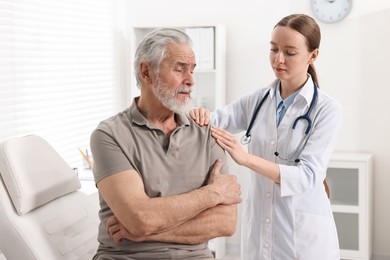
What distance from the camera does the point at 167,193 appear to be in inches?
78.5

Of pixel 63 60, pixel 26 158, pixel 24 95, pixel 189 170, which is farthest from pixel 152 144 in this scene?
pixel 63 60

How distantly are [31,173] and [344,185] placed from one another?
2420mm

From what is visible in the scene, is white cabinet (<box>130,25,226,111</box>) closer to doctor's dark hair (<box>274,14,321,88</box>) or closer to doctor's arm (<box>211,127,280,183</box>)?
doctor's dark hair (<box>274,14,321,88</box>)

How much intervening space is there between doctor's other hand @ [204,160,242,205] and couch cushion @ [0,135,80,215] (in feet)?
1.94

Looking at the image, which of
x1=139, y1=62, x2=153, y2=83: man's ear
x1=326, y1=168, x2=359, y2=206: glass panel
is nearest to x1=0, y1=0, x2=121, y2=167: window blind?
x1=139, y1=62, x2=153, y2=83: man's ear

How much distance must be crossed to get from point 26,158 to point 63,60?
1.68m

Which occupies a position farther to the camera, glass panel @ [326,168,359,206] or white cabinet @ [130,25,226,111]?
white cabinet @ [130,25,226,111]

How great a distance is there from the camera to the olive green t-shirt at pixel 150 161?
1960 millimetres

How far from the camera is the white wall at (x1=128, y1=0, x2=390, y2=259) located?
4.06 metres

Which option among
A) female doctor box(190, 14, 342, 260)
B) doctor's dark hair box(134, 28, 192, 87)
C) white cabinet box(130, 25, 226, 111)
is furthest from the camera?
white cabinet box(130, 25, 226, 111)

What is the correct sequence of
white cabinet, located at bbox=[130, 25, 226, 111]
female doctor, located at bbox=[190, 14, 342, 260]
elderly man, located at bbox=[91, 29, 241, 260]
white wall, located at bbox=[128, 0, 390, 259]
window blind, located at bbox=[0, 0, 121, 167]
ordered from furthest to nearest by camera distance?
white cabinet, located at bbox=[130, 25, 226, 111], white wall, located at bbox=[128, 0, 390, 259], window blind, located at bbox=[0, 0, 121, 167], female doctor, located at bbox=[190, 14, 342, 260], elderly man, located at bbox=[91, 29, 241, 260]

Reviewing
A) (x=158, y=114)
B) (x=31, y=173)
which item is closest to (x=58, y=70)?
(x=31, y=173)

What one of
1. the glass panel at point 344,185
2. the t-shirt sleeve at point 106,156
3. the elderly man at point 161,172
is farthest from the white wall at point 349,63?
the t-shirt sleeve at point 106,156

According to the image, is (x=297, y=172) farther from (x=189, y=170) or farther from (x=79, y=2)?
(x=79, y=2)
